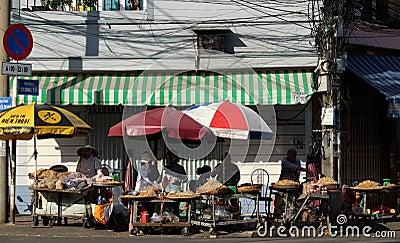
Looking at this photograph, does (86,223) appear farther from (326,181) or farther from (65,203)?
(326,181)

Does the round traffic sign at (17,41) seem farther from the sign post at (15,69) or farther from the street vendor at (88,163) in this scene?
the street vendor at (88,163)

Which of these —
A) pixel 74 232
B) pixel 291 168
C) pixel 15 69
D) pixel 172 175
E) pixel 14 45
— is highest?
pixel 14 45

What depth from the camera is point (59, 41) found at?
1912 cm

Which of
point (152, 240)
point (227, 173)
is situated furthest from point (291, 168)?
point (152, 240)

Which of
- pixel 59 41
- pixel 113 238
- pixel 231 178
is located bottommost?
pixel 113 238

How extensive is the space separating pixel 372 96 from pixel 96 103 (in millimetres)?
7233

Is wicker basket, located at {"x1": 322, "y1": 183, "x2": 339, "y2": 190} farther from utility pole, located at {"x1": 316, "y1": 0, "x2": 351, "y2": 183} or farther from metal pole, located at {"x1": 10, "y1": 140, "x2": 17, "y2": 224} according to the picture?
metal pole, located at {"x1": 10, "y1": 140, "x2": 17, "y2": 224}

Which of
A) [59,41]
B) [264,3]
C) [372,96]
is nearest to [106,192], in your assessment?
[59,41]

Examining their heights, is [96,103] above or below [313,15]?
below

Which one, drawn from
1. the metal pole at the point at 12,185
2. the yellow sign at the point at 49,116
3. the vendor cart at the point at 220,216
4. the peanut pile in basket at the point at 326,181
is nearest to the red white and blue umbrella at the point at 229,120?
the vendor cart at the point at 220,216

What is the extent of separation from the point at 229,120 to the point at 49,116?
3680mm

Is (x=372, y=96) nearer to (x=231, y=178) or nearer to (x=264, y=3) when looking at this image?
(x=264, y=3)

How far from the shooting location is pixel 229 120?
15.5 m

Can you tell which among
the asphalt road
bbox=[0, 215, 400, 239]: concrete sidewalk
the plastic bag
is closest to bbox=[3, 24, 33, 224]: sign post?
bbox=[0, 215, 400, 239]: concrete sidewalk
